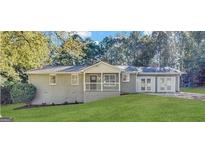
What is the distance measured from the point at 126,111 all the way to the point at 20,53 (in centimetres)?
280

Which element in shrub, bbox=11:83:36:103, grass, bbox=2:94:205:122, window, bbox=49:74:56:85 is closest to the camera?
grass, bbox=2:94:205:122

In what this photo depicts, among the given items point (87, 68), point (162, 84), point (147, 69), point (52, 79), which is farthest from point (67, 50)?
point (162, 84)

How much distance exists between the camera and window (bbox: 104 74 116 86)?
11.9 metres

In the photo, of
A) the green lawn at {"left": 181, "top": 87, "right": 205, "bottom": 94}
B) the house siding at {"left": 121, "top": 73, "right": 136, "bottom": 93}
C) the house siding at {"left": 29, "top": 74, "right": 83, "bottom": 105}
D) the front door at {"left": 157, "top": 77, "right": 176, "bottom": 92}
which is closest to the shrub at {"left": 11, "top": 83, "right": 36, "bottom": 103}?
the house siding at {"left": 29, "top": 74, "right": 83, "bottom": 105}

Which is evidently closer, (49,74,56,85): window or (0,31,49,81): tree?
(0,31,49,81): tree

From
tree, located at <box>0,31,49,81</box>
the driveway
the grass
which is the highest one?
tree, located at <box>0,31,49,81</box>

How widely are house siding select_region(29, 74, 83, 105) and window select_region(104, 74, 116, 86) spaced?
21.1 inches

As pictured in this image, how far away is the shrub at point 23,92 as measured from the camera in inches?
468

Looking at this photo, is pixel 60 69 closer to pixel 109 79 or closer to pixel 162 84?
pixel 109 79

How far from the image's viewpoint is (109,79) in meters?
12.0

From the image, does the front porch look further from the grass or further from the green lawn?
the green lawn
